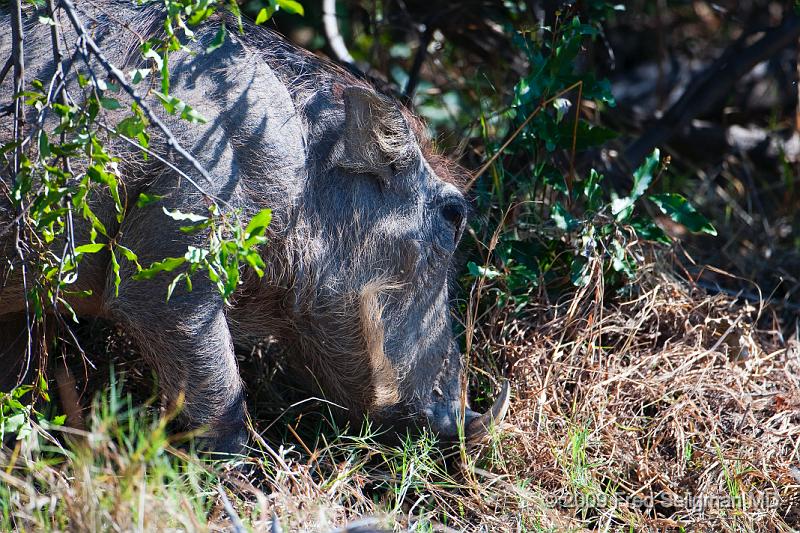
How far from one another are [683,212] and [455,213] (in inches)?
40.6

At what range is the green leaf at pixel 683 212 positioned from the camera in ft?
11.9

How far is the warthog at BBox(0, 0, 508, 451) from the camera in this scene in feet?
9.39

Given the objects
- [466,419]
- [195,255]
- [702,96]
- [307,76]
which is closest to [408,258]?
[466,419]

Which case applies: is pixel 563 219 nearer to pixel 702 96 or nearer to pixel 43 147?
pixel 702 96

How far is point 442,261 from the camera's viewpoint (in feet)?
10.7

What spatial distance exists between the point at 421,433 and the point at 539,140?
1.42 meters

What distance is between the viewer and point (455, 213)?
3.30 meters

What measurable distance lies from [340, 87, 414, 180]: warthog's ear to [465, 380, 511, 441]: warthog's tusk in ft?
2.90

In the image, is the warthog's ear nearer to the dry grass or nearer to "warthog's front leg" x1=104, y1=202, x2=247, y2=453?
"warthog's front leg" x1=104, y1=202, x2=247, y2=453

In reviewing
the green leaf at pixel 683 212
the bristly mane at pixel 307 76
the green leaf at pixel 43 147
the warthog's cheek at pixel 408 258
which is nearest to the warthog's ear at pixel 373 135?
the bristly mane at pixel 307 76

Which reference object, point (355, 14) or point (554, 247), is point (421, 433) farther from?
point (355, 14)

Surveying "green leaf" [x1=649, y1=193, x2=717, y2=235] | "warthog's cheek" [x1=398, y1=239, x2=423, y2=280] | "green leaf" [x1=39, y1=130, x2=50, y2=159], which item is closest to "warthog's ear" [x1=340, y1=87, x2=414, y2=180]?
"warthog's cheek" [x1=398, y1=239, x2=423, y2=280]

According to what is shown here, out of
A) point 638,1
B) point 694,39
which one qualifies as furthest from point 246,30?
point 694,39

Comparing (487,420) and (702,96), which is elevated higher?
(702,96)
